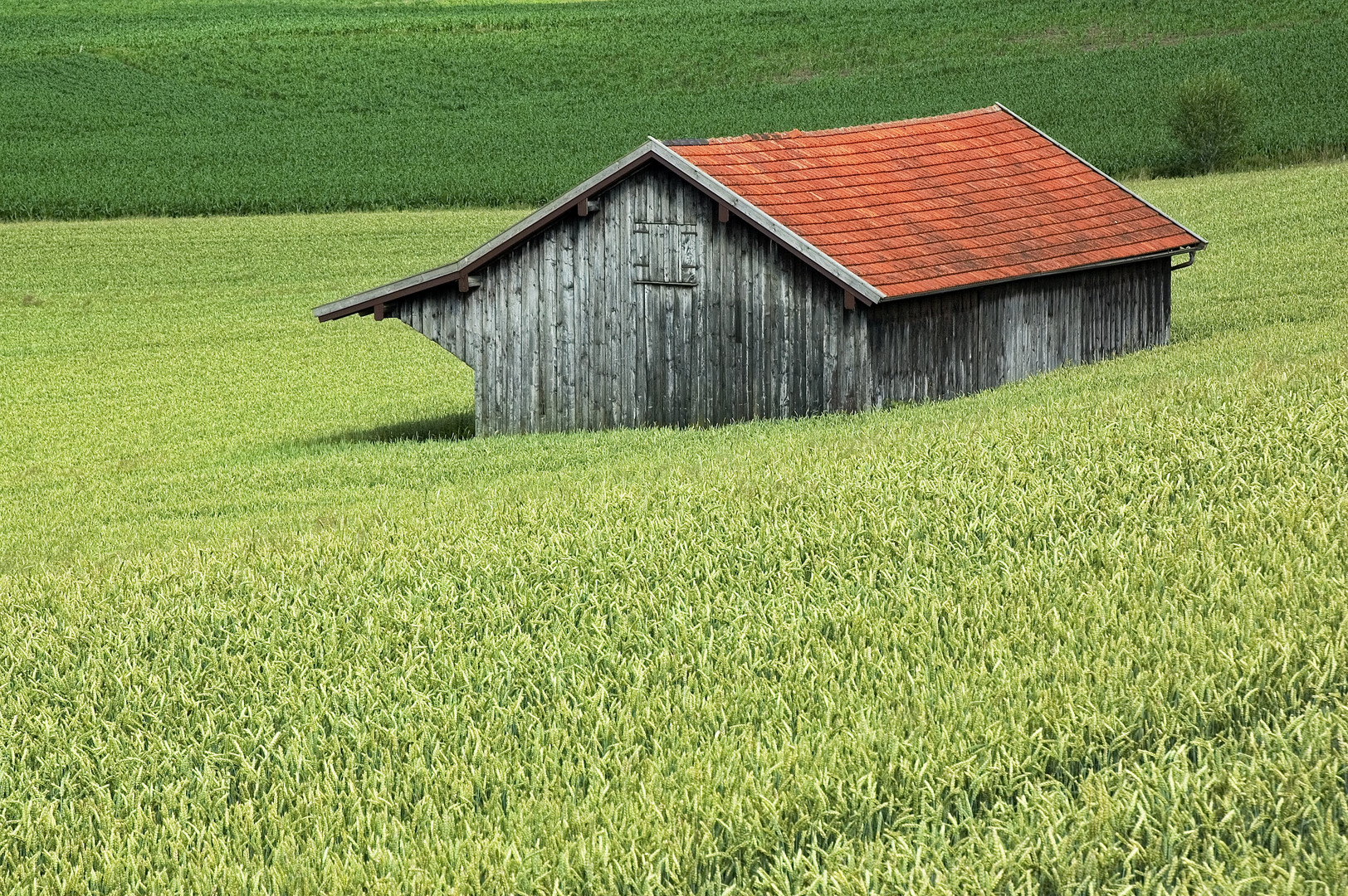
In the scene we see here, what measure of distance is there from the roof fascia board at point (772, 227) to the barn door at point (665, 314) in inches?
31.4

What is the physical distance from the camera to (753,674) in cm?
580

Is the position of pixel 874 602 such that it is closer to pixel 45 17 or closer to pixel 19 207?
pixel 19 207

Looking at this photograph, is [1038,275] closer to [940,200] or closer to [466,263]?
[940,200]

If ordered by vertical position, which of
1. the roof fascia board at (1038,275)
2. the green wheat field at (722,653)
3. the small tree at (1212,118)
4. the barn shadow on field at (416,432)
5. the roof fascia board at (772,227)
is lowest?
the barn shadow on field at (416,432)

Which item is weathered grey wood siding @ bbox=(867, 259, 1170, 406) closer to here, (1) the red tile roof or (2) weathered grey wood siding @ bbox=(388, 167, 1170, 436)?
(2) weathered grey wood siding @ bbox=(388, 167, 1170, 436)

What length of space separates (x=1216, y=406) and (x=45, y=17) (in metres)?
80.1

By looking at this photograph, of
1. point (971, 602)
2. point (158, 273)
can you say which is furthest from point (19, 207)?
point (971, 602)

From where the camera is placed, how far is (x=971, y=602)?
6.27 metres

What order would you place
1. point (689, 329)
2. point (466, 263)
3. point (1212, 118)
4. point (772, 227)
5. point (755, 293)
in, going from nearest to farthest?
point (772, 227)
point (755, 293)
point (689, 329)
point (466, 263)
point (1212, 118)

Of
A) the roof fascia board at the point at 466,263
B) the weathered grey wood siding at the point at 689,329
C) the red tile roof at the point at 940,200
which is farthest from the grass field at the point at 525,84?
the weathered grey wood siding at the point at 689,329

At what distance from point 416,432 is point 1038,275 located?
940cm

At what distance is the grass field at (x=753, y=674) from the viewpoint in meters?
4.35

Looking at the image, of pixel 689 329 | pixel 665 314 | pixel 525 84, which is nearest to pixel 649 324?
pixel 665 314

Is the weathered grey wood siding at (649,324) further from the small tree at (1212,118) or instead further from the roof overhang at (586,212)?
the small tree at (1212,118)
